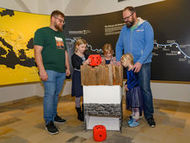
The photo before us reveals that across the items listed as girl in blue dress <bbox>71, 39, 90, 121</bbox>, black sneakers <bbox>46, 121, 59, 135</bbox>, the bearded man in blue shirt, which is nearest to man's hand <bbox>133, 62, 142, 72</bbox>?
the bearded man in blue shirt

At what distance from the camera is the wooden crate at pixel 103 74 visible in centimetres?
178

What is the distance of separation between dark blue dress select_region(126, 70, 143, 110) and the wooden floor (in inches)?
12.6

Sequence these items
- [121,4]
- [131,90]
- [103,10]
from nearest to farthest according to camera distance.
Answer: [131,90] → [121,4] → [103,10]

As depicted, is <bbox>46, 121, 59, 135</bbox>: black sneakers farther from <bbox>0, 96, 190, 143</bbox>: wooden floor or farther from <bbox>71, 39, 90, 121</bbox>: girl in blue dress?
<bbox>71, 39, 90, 121</bbox>: girl in blue dress

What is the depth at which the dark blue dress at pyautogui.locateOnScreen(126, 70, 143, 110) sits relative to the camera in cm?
209

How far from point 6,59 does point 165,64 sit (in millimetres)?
2890

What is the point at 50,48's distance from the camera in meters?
2.07

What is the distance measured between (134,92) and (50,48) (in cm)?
122

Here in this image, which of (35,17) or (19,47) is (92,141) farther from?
(35,17)

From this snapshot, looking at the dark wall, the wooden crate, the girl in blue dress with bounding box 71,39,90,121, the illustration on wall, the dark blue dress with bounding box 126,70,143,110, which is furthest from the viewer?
the illustration on wall

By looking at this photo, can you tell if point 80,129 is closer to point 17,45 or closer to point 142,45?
point 142,45

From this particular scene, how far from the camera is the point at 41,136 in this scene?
1.95 meters

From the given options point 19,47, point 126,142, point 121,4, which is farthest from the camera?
point 121,4

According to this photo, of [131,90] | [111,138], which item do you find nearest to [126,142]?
[111,138]
